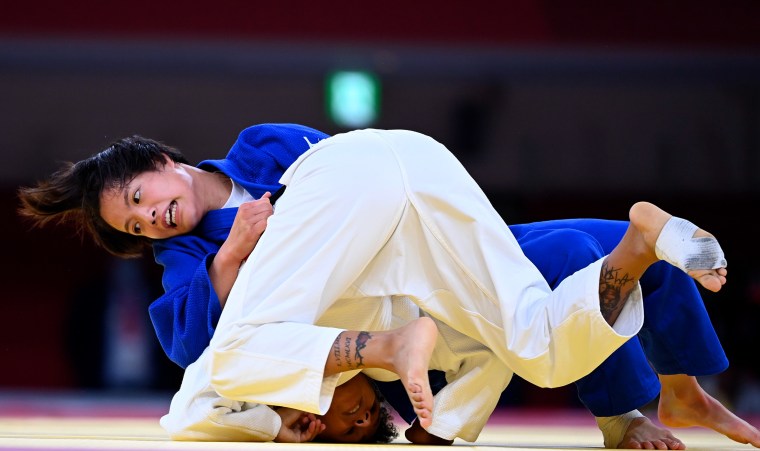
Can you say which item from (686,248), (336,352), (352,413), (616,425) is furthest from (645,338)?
(336,352)

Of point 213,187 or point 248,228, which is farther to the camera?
point 213,187

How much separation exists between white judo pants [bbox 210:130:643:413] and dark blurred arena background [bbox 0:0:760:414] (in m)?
3.83

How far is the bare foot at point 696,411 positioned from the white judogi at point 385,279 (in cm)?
42

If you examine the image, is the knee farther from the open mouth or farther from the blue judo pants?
the open mouth

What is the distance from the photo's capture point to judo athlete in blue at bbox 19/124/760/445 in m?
1.99

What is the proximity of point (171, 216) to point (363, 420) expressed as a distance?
69 cm

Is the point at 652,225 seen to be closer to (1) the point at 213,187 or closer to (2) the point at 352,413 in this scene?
(2) the point at 352,413

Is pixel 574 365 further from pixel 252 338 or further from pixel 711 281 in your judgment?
pixel 252 338

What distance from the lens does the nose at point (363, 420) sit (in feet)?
6.68

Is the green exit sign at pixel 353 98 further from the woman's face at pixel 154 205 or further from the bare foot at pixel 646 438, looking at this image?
the bare foot at pixel 646 438

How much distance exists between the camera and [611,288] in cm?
175

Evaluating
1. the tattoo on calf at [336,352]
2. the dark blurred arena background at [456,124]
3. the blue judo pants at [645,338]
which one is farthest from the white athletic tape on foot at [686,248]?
the dark blurred arena background at [456,124]

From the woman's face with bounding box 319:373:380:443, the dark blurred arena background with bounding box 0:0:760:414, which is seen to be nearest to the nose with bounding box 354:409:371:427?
the woman's face with bounding box 319:373:380:443

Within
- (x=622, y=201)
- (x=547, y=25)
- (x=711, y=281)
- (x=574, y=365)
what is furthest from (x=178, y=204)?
(x=622, y=201)
